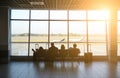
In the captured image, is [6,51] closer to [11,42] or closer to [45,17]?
[11,42]

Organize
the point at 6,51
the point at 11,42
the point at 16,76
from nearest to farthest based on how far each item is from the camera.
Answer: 1. the point at 16,76
2. the point at 6,51
3. the point at 11,42

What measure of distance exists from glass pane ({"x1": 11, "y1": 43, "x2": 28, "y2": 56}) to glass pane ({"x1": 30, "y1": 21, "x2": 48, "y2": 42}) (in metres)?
0.66

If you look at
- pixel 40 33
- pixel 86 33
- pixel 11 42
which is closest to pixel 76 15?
pixel 86 33

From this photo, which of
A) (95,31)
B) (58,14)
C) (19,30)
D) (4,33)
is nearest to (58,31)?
(58,14)

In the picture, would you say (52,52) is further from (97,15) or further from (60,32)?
(97,15)

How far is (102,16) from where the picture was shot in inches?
606

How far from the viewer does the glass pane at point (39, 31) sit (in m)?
15.3

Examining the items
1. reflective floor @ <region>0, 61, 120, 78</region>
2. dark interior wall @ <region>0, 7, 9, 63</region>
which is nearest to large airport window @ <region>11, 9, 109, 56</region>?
dark interior wall @ <region>0, 7, 9, 63</region>

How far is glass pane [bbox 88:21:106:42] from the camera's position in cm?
1542

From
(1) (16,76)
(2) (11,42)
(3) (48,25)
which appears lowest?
(1) (16,76)

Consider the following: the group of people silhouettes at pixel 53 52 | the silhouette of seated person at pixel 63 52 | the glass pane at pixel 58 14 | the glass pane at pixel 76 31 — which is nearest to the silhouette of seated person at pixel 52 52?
the group of people silhouettes at pixel 53 52

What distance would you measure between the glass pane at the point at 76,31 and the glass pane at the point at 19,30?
9.65 ft

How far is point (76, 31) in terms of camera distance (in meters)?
15.7

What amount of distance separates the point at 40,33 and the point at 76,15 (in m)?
2.70
